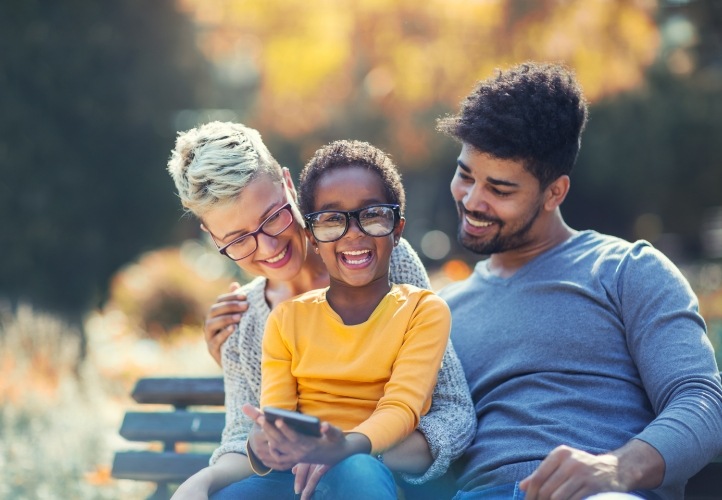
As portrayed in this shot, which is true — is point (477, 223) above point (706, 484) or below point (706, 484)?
above

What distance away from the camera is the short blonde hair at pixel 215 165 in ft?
9.45

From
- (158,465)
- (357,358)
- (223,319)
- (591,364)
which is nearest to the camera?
(357,358)

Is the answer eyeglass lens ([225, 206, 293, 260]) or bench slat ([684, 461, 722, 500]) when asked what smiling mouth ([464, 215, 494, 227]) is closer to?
eyeglass lens ([225, 206, 293, 260])

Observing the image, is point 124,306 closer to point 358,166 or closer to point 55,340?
point 55,340

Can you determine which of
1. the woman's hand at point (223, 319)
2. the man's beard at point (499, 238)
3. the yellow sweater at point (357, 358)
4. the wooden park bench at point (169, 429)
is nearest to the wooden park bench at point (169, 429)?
the wooden park bench at point (169, 429)

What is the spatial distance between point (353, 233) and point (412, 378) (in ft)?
1.43

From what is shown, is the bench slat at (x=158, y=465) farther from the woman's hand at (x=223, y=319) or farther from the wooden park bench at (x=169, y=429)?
the woman's hand at (x=223, y=319)

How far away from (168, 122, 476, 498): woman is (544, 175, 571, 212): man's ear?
0.48m

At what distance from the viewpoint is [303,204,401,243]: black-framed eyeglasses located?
263 centimetres

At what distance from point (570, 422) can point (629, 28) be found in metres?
5.95

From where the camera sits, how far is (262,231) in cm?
294

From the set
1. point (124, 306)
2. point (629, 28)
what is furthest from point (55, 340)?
point (629, 28)

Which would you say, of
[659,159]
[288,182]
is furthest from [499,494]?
[659,159]

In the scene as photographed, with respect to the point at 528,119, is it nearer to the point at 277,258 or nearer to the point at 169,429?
the point at 277,258
